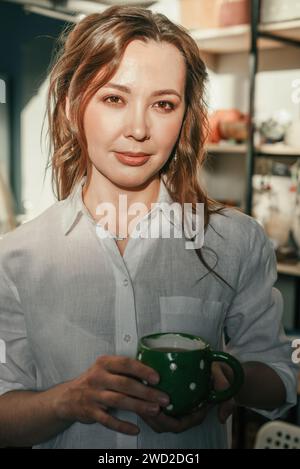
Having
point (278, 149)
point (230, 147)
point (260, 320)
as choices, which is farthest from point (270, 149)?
point (260, 320)

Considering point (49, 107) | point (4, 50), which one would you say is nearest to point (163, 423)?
point (49, 107)

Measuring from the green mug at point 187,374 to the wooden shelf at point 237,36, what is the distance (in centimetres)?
163

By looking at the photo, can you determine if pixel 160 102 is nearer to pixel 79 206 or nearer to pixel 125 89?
pixel 125 89

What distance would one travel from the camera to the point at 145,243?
2.54ft

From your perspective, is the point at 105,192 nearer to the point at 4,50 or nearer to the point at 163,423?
the point at 163,423

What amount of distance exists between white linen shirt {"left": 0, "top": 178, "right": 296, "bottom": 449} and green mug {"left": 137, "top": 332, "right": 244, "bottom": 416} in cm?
16

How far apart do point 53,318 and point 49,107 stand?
289 millimetres

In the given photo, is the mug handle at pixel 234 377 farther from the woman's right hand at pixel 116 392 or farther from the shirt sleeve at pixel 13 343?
the shirt sleeve at pixel 13 343

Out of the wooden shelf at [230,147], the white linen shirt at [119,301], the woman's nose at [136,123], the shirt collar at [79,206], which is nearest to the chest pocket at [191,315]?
the white linen shirt at [119,301]

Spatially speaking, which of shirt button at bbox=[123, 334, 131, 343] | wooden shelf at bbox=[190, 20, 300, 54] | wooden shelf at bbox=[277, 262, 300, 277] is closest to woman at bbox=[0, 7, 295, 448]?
shirt button at bbox=[123, 334, 131, 343]

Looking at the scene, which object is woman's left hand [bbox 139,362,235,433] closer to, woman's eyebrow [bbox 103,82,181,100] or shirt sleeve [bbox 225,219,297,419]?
shirt sleeve [bbox 225,219,297,419]

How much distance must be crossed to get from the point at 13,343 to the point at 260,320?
345 millimetres

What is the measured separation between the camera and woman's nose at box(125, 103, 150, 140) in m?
0.67

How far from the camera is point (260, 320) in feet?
2.50
